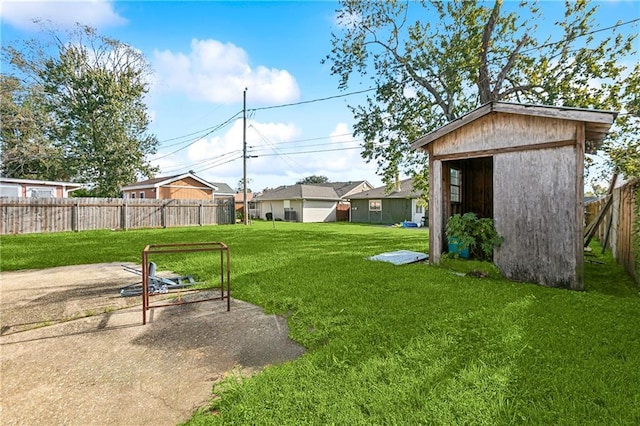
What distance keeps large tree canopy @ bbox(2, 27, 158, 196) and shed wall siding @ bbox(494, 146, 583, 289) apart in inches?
906

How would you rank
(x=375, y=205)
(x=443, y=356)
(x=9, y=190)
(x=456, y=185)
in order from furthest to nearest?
1. (x=375, y=205)
2. (x=9, y=190)
3. (x=456, y=185)
4. (x=443, y=356)

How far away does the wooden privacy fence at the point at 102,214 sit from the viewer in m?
12.8

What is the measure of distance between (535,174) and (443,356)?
13.4 feet

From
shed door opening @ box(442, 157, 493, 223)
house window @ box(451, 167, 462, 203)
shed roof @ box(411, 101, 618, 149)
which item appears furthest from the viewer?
shed door opening @ box(442, 157, 493, 223)

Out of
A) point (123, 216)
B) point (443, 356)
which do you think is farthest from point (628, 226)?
point (123, 216)

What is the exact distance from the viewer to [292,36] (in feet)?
36.0

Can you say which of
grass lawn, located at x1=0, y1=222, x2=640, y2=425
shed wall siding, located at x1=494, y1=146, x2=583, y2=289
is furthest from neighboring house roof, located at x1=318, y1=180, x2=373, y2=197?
grass lawn, located at x1=0, y1=222, x2=640, y2=425

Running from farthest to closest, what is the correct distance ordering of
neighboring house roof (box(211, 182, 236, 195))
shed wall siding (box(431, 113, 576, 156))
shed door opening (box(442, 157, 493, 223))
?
neighboring house roof (box(211, 182, 236, 195)) → shed door opening (box(442, 157, 493, 223)) → shed wall siding (box(431, 113, 576, 156))

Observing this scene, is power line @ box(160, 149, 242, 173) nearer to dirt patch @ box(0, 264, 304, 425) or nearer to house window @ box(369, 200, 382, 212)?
house window @ box(369, 200, 382, 212)

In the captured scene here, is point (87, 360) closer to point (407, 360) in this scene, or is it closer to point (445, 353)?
point (407, 360)

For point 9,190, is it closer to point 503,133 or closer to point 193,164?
point 193,164

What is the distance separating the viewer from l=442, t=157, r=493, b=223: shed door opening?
7586 millimetres

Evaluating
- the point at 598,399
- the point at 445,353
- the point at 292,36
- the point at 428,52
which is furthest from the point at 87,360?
the point at 428,52

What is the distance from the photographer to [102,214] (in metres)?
15.0
